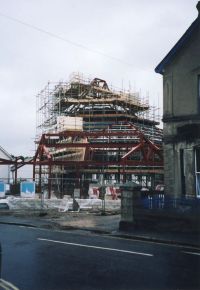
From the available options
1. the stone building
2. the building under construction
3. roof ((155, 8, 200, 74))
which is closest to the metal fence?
the stone building

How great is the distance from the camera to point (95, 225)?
19969 millimetres

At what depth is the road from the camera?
8.80m

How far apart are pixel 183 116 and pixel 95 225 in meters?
6.64

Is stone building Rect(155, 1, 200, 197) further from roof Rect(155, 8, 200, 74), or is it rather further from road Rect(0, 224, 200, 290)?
road Rect(0, 224, 200, 290)

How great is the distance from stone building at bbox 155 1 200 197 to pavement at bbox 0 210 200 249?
282 centimetres

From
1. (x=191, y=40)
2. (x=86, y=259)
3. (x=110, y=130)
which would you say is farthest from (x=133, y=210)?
(x=110, y=130)

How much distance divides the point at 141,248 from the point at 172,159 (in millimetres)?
6434

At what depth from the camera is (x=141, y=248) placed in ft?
44.2

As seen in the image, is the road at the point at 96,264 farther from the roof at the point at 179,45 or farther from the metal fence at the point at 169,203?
the roof at the point at 179,45

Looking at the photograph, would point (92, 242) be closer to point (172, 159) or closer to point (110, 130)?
point (172, 159)

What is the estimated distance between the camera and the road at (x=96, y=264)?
28.9 feet

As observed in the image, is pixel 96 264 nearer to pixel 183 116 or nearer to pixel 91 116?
pixel 183 116

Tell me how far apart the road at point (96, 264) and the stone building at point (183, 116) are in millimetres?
4528

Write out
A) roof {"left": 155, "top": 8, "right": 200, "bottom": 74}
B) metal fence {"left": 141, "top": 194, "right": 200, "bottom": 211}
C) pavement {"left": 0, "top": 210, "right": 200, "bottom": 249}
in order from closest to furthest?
pavement {"left": 0, "top": 210, "right": 200, "bottom": 249}
metal fence {"left": 141, "top": 194, "right": 200, "bottom": 211}
roof {"left": 155, "top": 8, "right": 200, "bottom": 74}
